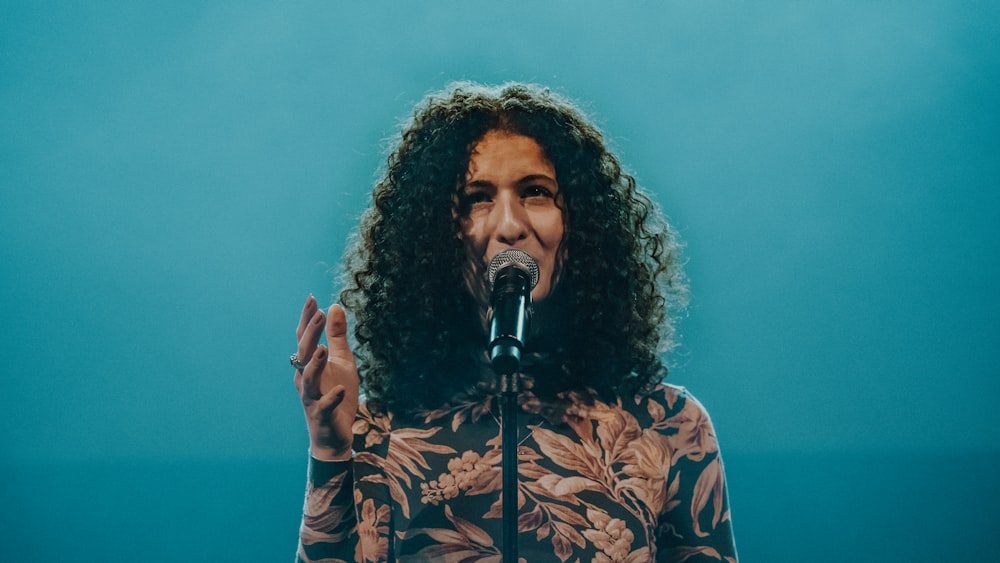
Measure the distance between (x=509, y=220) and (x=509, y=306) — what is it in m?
0.39

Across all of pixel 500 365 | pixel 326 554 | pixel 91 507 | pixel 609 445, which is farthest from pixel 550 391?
pixel 91 507

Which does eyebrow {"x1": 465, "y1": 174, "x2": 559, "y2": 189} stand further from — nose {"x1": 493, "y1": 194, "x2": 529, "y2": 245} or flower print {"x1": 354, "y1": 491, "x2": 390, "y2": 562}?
flower print {"x1": 354, "y1": 491, "x2": 390, "y2": 562}

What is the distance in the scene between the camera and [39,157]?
249cm

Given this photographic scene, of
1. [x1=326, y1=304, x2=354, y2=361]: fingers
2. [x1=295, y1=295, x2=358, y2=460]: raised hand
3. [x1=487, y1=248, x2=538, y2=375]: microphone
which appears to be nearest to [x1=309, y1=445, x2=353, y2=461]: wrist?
[x1=295, y1=295, x2=358, y2=460]: raised hand

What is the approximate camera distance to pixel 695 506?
3.80ft

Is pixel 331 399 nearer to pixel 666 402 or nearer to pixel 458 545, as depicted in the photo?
pixel 458 545

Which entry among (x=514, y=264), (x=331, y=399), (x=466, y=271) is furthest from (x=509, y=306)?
(x=466, y=271)

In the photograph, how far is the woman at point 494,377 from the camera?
108cm

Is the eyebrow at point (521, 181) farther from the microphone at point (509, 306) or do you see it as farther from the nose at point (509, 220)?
the microphone at point (509, 306)

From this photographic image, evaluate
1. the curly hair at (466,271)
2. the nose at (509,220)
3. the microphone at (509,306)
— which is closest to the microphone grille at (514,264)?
the microphone at (509,306)

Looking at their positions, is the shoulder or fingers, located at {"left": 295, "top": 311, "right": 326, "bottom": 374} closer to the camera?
fingers, located at {"left": 295, "top": 311, "right": 326, "bottom": 374}

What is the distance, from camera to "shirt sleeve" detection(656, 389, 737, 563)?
114 cm

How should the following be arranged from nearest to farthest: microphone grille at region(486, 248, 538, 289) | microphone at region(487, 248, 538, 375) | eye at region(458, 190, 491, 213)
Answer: microphone at region(487, 248, 538, 375) → microphone grille at region(486, 248, 538, 289) → eye at region(458, 190, 491, 213)

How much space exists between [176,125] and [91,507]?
1169 mm
